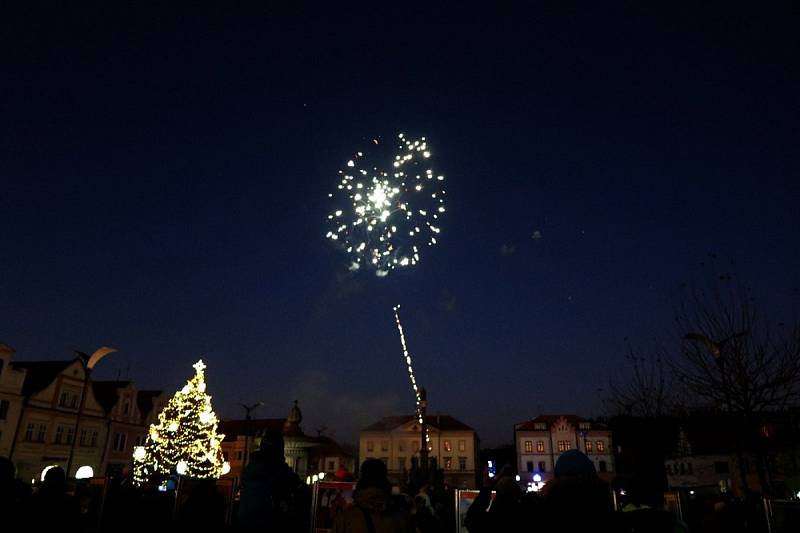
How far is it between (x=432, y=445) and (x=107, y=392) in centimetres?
5268

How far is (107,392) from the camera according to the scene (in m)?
52.7

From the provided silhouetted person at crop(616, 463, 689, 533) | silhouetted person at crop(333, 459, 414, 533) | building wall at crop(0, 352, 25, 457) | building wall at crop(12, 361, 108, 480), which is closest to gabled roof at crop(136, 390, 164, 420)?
building wall at crop(12, 361, 108, 480)

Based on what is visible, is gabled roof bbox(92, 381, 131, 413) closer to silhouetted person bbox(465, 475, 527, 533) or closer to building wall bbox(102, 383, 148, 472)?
building wall bbox(102, 383, 148, 472)

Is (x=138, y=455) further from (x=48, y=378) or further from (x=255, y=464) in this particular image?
(x=48, y=378)

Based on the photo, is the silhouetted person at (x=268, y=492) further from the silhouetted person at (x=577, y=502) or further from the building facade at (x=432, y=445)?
the building facade at (x=432, y=445)

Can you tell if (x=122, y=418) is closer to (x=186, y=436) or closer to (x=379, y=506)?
(x=186, y=436)

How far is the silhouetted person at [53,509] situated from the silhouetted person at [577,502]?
483 centimetres

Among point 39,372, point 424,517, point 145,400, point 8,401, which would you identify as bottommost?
point 424,517

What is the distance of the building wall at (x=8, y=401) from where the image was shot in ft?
123

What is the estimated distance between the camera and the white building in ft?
271

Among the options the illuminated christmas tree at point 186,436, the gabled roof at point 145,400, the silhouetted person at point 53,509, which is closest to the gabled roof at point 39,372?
the illuminated christmas tree at point 186,436

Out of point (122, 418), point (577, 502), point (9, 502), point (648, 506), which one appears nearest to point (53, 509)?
point (9, 502)

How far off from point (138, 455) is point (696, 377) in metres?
23.1

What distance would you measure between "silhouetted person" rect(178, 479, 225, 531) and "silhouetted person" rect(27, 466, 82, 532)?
1.09m
